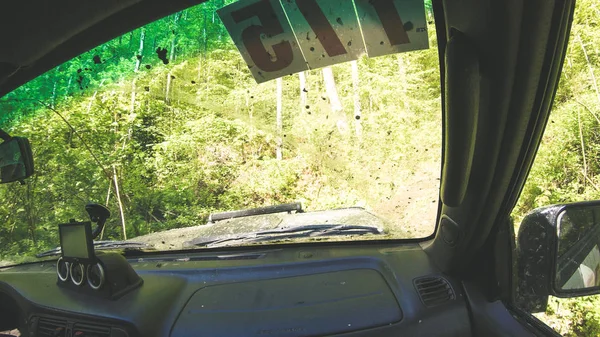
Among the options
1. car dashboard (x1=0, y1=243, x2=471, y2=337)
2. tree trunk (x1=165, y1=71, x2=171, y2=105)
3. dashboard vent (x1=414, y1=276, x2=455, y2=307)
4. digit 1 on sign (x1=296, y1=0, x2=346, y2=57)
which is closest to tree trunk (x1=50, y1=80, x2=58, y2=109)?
tree trunk (x1=165, y1=71, x2=171, y2=105)

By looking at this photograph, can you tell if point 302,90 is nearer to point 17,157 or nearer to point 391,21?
point 391,21

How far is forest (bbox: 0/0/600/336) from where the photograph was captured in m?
2.21

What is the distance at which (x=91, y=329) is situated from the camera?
1.98 m

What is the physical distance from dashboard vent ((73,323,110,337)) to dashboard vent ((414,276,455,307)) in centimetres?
169

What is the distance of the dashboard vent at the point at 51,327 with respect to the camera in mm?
2051

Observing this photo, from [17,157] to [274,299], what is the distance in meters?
1.80

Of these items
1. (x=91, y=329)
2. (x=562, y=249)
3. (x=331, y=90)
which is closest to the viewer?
(x=562, y=249)

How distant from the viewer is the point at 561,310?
8.50 feet

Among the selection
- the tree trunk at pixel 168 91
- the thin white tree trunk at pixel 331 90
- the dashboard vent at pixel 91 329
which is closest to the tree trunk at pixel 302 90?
the thin white tree trunk at pixel 331 90

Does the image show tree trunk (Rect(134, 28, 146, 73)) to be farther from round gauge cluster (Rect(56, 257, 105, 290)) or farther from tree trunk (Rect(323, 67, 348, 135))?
round gauge cluster (Rect(56, 257, 105, 290))

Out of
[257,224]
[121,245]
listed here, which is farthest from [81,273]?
[257,224]

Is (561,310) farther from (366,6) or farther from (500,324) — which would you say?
(366,6)

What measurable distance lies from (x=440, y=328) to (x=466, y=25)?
146cm

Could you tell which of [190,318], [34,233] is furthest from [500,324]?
[34,233]
